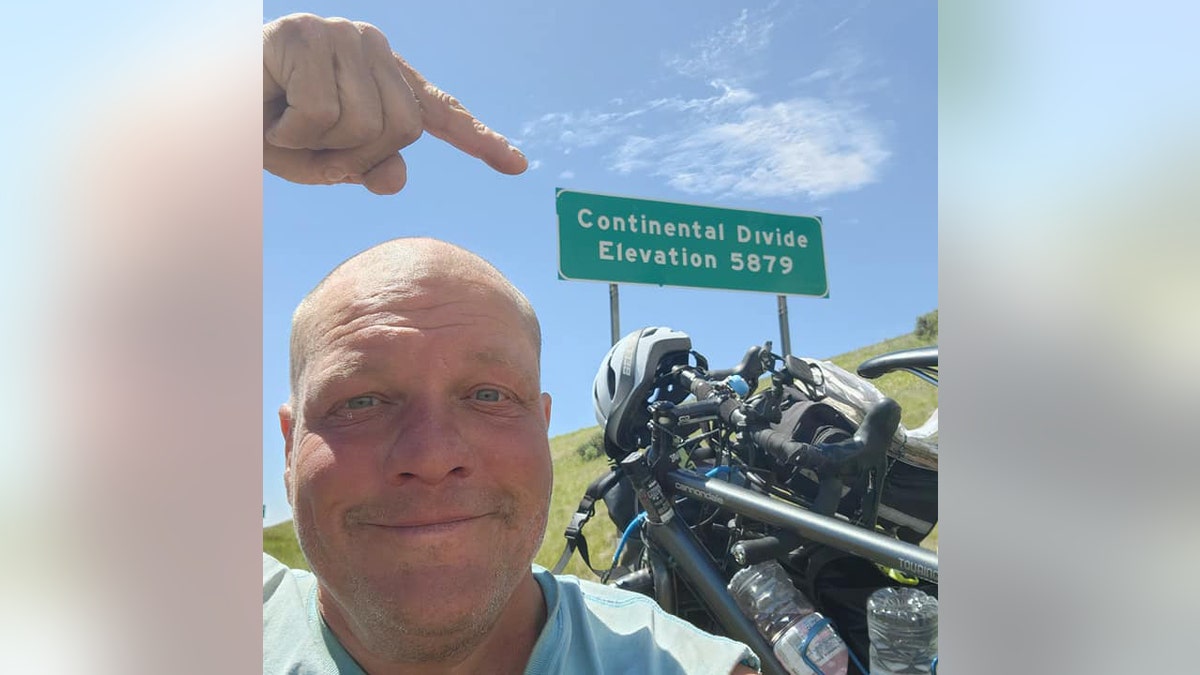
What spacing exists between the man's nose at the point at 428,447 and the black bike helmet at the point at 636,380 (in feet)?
4.45

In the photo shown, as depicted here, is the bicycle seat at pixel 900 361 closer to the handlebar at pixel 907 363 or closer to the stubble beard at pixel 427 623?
the handlebar at pixel 907 363

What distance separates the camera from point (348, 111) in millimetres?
728

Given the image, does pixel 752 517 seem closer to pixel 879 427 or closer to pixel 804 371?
pixel 879 427

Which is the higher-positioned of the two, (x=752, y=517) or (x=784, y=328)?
(x=784, y=328)

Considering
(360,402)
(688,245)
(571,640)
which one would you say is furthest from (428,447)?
(688,245)

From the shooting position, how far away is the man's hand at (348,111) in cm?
70

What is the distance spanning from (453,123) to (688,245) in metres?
2.33

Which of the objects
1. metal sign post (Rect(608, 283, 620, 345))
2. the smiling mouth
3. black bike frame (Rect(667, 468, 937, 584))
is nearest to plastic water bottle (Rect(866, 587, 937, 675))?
black bike frame (Rect(667, 468, 937, 584))

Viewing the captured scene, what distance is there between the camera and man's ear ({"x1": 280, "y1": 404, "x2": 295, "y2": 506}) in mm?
957

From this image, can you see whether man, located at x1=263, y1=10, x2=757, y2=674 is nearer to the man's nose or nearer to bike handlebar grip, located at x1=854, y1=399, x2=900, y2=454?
the man's nose

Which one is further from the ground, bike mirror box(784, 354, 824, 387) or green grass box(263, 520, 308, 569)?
bike mirror box(784, 354, 824, 387)
